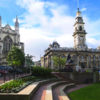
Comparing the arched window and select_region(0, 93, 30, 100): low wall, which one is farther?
the arched window

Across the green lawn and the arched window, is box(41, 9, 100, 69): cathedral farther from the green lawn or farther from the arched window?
the green lawn

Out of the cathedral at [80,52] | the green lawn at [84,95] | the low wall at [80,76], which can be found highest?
the cathedral at [80,52]

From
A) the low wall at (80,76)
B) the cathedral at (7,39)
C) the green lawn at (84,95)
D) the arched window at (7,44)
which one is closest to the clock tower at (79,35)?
the cathedral at (7,39)

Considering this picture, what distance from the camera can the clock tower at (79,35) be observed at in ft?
288

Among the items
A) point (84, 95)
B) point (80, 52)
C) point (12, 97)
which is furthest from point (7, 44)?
point (12, 97)

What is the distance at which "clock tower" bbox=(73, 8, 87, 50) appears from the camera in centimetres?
8788

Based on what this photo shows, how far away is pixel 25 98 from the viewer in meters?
9.94

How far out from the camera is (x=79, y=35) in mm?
88188

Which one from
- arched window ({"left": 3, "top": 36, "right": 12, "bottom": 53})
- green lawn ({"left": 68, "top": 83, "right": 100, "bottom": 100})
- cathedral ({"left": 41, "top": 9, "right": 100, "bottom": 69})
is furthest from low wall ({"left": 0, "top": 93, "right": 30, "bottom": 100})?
cathedral ({"left": 41, "top": 9, "right": 100, "bottom": 69})

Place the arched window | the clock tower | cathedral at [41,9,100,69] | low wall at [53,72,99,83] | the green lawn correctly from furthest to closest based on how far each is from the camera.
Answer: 1. the clock tower
2. cathedral at [41,9,100,69]
3. the arched window
4. low wall at [53,72,99,83]
5. the green lawn

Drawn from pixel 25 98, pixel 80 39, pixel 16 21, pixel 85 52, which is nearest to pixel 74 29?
pixel 80 39

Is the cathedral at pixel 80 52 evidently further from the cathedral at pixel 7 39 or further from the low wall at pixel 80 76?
the low wall at pixel 80 76

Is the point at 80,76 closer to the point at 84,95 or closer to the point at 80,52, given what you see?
the point at 84,95

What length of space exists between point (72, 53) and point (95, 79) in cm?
4886
